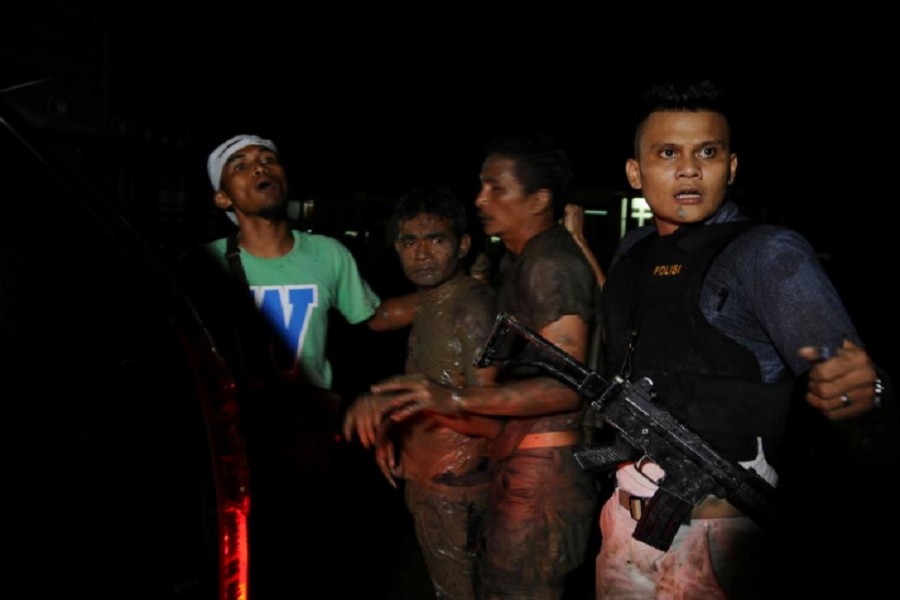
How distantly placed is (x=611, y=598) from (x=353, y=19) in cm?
858

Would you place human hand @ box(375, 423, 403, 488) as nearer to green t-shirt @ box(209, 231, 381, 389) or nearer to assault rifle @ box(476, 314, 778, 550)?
green t-shirt @ box(209, 231, 381, 389)

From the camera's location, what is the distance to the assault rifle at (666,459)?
6.21 feet

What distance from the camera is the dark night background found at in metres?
7.74

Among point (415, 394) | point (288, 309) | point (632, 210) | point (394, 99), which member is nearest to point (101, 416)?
point (415, 394)

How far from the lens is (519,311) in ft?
8.80

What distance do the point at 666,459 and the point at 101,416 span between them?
1529mm

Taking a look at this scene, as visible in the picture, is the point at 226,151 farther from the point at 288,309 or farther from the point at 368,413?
the point at 368,413

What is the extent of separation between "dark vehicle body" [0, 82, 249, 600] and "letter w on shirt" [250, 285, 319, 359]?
185 centimetres

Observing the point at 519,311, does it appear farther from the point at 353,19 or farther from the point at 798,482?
the point at 353,19

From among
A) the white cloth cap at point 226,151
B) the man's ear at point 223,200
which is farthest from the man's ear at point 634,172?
the man's ear at point 223,200

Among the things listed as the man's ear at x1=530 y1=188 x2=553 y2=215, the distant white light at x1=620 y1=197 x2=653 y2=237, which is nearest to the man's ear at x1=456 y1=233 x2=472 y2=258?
the man's ear at x1=530 y1=188 x2=553 y2=215

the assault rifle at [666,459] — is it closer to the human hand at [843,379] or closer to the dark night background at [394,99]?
the human hand at [843,379]

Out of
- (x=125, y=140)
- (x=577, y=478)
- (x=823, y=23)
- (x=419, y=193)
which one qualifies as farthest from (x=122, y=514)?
(x=823, y=23)

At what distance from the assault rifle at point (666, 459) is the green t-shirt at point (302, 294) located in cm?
147
